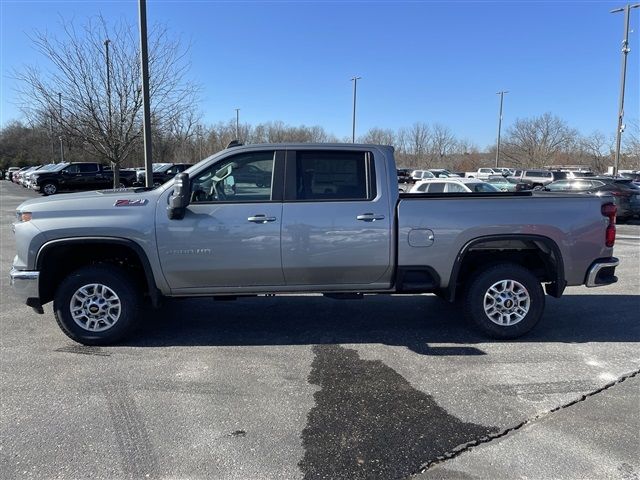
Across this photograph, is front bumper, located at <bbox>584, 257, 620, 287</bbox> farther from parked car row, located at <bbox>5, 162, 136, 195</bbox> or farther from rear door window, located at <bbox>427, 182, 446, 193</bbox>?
parked car row, located at <bbox>5, 162, 136, 195</bbox>

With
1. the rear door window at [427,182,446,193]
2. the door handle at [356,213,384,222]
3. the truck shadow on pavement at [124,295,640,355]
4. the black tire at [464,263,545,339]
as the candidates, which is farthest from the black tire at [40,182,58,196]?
the black tire at [464,263,545,339]

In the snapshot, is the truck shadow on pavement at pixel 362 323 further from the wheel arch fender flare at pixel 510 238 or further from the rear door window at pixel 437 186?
the rear door window at pixel 437 186

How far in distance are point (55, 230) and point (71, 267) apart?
58 centimetres

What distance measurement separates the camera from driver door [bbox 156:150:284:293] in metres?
4.73

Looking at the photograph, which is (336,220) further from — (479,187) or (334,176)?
(479,187)

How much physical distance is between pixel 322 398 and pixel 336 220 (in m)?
1.70

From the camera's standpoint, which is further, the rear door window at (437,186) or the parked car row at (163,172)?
the parked car row at (163,172)

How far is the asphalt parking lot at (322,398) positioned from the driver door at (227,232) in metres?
0.70

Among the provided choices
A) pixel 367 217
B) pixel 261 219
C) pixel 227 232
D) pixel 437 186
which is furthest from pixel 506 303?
pixel 437 186

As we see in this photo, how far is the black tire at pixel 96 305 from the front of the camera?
483 cm

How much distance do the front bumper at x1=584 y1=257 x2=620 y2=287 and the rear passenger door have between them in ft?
6.68

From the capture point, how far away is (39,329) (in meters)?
5.50

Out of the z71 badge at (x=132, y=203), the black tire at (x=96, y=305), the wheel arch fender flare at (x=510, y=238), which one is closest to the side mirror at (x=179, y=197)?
the z71 badge at (x=132, y=203)

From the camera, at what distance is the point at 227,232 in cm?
474
